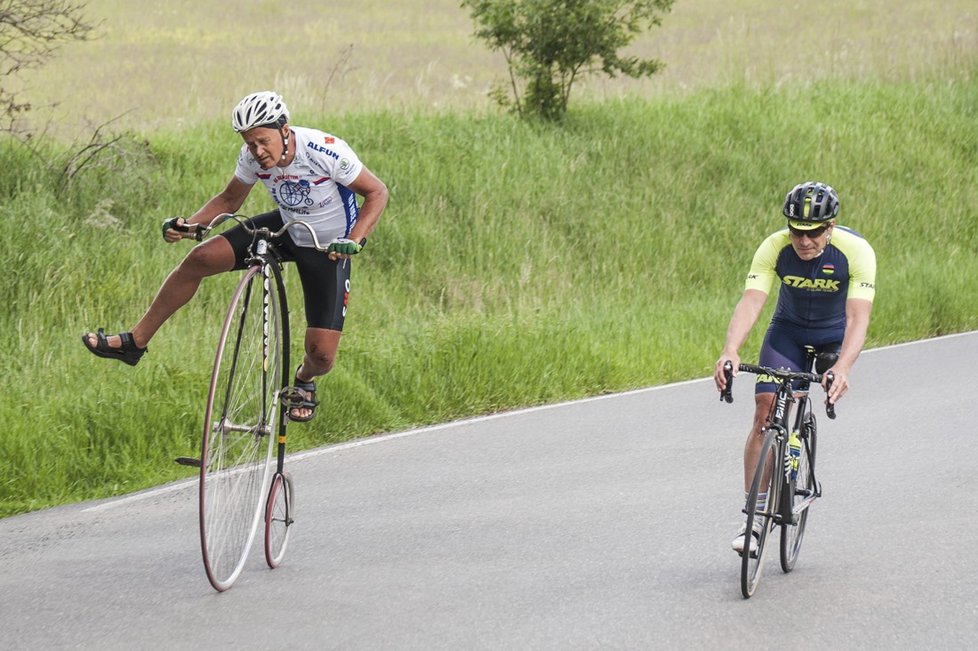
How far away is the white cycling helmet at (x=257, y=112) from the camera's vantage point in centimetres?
701

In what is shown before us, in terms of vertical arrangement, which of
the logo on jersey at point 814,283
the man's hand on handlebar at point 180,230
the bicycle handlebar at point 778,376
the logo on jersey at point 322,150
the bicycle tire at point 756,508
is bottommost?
the bicycle tire at point 756,508

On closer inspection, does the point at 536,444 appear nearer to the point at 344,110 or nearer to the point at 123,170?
the point at 123,170

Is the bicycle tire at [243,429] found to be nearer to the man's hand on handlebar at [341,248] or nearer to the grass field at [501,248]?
the man's hand on handlebar at [341,248]

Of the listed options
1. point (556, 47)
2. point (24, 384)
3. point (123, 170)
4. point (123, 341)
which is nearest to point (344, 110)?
point (556, 47)

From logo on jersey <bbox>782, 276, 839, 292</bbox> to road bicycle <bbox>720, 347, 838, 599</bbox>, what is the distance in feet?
1.15

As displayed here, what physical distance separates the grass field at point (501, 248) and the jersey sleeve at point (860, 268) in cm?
472

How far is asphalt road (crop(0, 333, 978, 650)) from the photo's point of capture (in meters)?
6.36

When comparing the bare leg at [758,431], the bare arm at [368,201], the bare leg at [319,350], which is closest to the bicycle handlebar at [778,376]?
the bare leg at [758,431]

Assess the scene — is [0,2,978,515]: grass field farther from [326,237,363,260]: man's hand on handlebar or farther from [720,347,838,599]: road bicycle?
[720,347,838,599]: road bicycle

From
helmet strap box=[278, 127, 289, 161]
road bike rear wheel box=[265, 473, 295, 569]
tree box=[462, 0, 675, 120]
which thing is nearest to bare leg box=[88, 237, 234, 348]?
helmet strap box=[278, 127, 289, 161]

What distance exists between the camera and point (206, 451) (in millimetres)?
6246

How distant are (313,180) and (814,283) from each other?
2607 millimetres

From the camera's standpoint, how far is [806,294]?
752 cm

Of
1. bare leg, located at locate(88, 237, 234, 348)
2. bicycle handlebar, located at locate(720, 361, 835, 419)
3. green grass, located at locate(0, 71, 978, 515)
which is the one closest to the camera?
bicycle handlebar, located at locate(720, 361, 835, 419)
